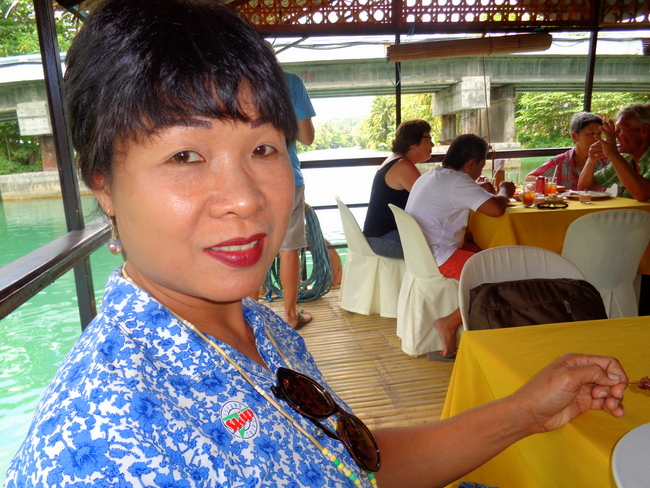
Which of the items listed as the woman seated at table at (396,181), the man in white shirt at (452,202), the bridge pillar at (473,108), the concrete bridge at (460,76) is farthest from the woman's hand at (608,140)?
the concrete bridge at (460,76)

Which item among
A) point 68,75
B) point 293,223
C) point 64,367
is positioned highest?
point 68,75

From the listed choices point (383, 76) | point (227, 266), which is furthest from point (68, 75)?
point (383, 76)

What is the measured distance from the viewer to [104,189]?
0.71 meters

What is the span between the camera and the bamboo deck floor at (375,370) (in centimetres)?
247

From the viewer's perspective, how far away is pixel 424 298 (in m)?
3.12

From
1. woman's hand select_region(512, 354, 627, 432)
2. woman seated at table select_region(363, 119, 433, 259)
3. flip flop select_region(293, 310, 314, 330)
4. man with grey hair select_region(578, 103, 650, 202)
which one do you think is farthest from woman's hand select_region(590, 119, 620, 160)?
woman's hand select_region(512, 354, 627, 432)

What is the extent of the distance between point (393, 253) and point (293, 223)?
837 millimetres

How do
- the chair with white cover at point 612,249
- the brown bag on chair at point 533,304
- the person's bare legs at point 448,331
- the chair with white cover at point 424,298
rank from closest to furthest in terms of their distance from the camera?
the brown bag on chair at point 533,304 < the chair with white cover at point 612,249 < the person's bare legs at point 448,331 < the chair with white cover at point 424,298

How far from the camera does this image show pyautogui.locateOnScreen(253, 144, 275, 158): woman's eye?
2.28 ft

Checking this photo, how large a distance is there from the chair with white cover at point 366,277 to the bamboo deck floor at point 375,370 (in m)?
0.10

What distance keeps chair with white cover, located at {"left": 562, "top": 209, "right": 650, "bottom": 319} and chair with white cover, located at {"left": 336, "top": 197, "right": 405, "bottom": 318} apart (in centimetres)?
131

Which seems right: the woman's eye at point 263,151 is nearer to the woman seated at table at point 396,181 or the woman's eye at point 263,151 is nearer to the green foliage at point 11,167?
the green foliage at point 11,167

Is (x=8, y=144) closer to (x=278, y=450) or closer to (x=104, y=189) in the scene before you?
(x=104, y=189)

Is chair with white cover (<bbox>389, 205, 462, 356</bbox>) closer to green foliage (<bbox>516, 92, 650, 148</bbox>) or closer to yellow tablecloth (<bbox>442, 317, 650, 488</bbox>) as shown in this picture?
yellow tablecloth (<bbox>442, 317, 650, 488</bbox>)
